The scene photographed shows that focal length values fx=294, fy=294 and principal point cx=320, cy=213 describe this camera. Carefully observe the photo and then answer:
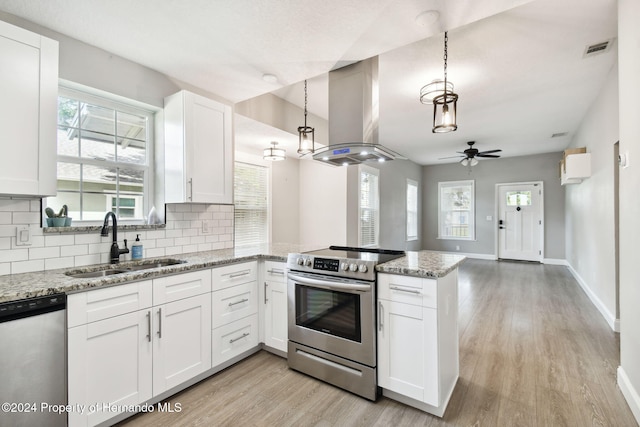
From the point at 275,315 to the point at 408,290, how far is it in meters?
1.27

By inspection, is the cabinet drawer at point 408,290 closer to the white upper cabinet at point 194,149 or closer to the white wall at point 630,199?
the white wall at point 630,199

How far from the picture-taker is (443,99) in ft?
9.57

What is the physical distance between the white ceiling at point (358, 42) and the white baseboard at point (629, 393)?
8.34 ft

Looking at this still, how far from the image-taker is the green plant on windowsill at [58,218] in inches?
79.8

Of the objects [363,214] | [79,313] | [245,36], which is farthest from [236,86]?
[363,214]

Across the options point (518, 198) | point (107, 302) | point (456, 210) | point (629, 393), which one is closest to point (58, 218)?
point (107, 302)

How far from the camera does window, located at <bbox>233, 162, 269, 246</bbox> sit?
4.90 meters

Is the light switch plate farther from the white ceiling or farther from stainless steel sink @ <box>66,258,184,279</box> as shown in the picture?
the white ceiling

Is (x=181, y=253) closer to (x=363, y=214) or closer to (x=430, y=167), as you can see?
(x=363, y=214)

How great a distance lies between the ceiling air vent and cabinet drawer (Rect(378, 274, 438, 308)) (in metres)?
2.89

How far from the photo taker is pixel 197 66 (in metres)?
2.60

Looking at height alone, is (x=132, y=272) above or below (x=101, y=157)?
below

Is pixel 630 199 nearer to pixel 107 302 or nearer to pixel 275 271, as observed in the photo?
pixel 275 271

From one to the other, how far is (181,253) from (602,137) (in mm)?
5055
